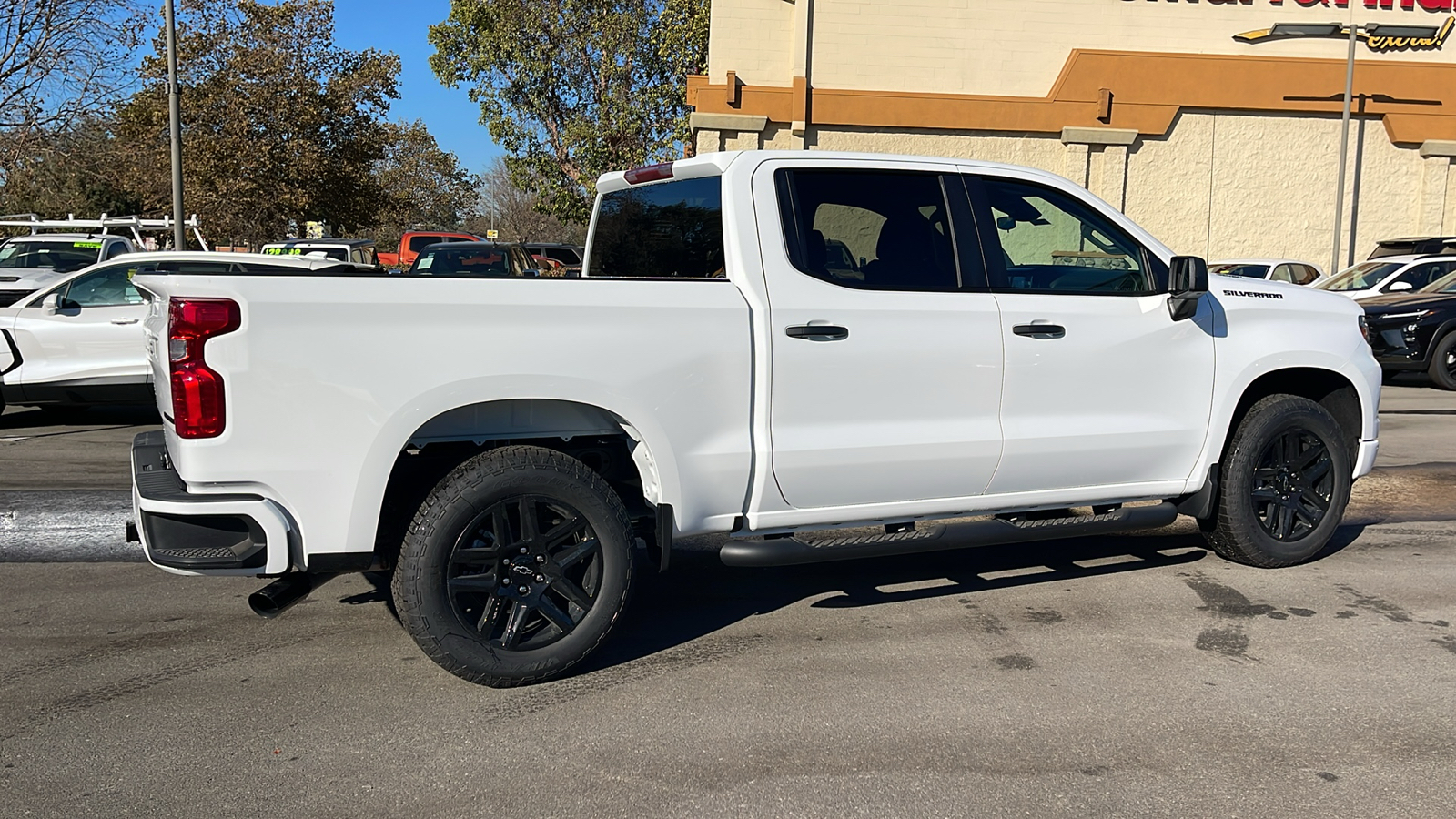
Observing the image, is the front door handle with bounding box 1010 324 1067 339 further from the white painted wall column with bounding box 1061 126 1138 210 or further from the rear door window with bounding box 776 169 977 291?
the white painted wall column with bounding box 1061 126 1138 210

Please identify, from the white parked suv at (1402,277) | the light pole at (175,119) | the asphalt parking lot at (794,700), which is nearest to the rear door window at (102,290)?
the asphalt parking lot at (794,700)

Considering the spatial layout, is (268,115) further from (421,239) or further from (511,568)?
(511,568)

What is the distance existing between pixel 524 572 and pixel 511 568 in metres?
0.05

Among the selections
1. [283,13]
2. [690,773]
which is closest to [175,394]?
[690,773]

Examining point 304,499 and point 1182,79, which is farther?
point 1182,79

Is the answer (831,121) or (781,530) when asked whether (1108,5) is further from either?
(781,530)

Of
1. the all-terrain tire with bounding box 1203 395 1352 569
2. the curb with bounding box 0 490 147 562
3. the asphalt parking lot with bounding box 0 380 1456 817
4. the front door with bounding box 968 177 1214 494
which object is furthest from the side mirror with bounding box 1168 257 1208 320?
the curb with bounding box 0 490 147 562

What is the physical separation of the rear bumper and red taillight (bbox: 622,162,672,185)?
2319 millimetres

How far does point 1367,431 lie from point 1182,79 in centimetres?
2165

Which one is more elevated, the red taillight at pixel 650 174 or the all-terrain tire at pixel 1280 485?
the red taillight at pixel 650 174

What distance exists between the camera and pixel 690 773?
12.3ft

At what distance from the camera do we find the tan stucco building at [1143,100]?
25031mm

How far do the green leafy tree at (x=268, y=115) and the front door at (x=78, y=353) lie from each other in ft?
68.4

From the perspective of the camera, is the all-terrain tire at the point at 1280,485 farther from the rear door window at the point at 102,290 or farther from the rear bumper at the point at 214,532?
the rear door window at the point at 102,290
